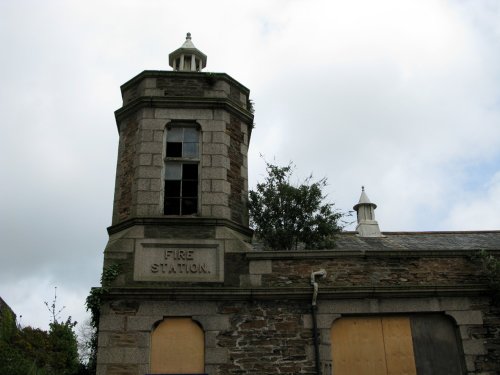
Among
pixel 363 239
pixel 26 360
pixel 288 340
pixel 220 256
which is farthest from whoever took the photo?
pixel 363 239

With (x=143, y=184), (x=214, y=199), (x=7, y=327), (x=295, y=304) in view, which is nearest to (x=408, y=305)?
(x=295, y=304)

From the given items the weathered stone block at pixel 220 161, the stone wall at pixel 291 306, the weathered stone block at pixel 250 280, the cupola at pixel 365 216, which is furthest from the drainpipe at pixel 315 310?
the cupola at pixel 365 216

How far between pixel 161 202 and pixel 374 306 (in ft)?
15.7

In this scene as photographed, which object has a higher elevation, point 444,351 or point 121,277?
point 121,277

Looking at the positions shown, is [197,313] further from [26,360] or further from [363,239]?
[363,239]

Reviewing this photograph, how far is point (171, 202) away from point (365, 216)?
45.7 ft

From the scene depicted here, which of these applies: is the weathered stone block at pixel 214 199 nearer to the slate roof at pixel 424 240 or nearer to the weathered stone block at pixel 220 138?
the weathered stone block at pixel 220 138

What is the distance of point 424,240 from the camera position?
59.6 feet

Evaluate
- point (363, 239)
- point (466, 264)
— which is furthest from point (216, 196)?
point (363, 239)

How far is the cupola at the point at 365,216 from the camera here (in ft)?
74.4

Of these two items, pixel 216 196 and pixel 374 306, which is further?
pixel 216 196

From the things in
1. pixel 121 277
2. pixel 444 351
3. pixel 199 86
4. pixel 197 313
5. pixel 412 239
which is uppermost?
pixel 199 86

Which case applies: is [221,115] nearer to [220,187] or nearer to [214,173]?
[214,173]

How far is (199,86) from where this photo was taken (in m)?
13.0
